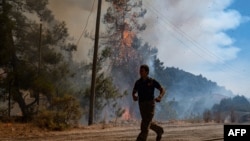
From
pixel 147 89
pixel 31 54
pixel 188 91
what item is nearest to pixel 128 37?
pixel 31 54

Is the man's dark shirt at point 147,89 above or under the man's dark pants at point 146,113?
above

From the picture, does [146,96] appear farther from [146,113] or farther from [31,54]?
[31,54]

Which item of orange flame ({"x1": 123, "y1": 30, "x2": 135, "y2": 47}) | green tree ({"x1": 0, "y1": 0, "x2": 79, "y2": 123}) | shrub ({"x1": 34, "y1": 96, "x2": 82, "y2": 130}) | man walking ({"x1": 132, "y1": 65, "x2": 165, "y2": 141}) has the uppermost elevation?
orange flame ({"x1": 123, "y1": 30, "x2": 135, "y2": 47})

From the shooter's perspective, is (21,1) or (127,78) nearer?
(21,1)

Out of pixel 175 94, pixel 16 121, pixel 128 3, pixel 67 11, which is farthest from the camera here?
pixel 175 94

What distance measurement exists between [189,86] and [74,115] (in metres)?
64.3

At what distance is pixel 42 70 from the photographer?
27.2 meters

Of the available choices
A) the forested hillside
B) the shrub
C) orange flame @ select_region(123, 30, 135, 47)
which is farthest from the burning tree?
the shrub

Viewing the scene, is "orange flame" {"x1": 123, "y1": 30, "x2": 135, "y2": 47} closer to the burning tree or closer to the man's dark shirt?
the burning tree

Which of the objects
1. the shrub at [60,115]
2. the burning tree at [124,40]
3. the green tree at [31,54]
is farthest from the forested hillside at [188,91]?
the shrub at [60,115]

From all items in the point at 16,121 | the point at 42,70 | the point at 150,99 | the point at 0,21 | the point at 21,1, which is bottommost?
the point at 16,121

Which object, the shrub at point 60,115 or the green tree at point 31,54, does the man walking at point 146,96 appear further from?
the green tree at point 31,54

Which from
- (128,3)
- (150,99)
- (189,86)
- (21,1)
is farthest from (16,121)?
(189,86)

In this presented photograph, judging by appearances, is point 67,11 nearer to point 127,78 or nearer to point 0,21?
point 127,78
